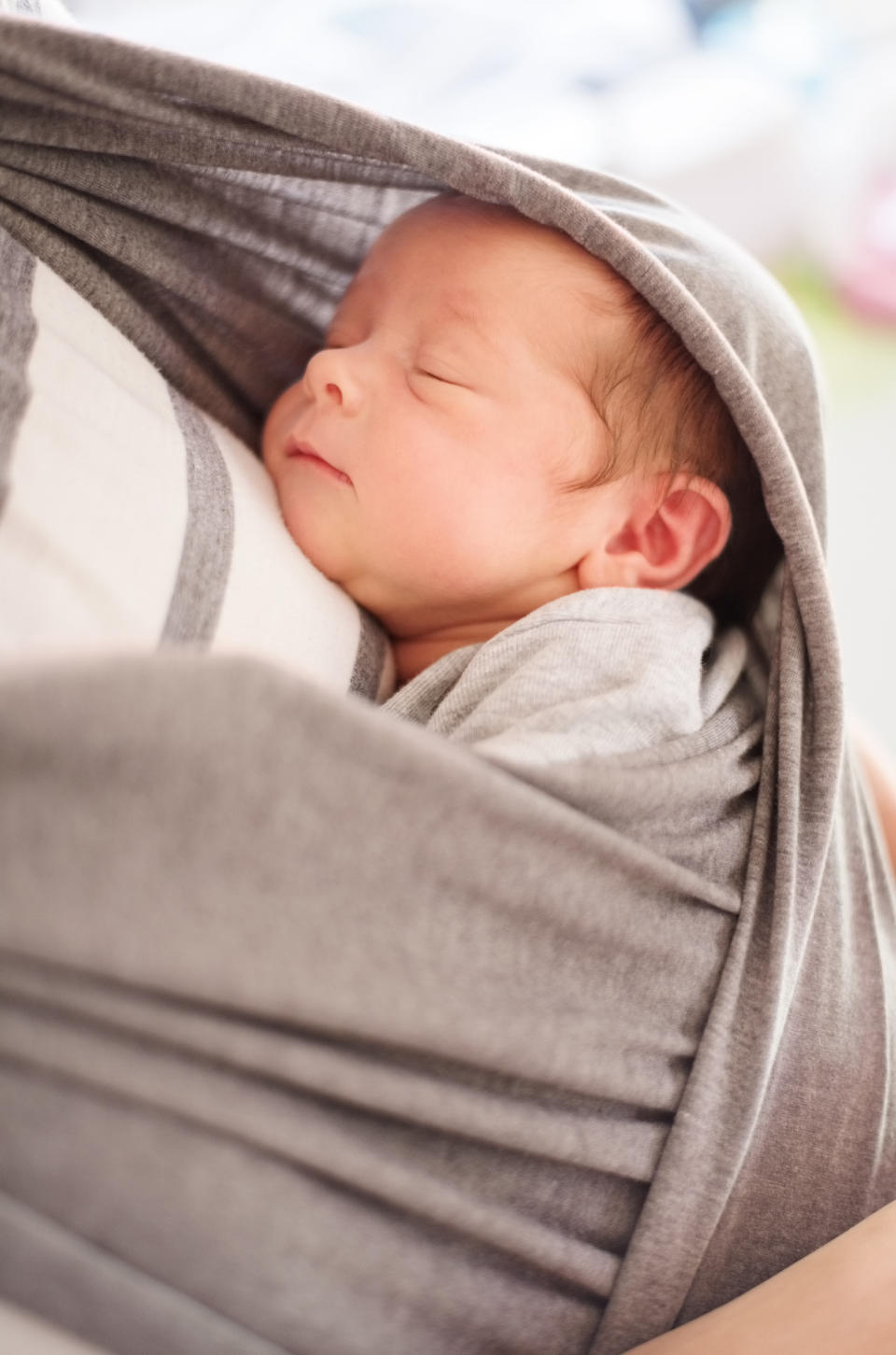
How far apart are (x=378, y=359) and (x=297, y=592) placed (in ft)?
0.82

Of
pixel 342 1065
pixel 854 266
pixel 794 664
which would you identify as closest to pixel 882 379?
pixel 854 266

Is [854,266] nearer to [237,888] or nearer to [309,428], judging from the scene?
[309,428]

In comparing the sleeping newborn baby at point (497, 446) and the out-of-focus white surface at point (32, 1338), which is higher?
the sleeping newborn baby at point (497, 446)

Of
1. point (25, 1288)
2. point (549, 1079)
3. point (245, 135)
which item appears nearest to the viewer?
point (25, 1288)

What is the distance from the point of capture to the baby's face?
2.91ft

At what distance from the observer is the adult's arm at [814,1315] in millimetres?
654

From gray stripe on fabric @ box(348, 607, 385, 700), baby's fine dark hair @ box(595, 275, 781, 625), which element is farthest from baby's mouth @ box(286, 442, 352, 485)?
baby's fine dark hair @ box(595, 275, 781, 625)

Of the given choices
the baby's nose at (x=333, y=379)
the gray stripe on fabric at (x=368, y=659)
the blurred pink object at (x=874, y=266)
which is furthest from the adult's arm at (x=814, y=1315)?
the blurred pink object at (x=874, y=266)

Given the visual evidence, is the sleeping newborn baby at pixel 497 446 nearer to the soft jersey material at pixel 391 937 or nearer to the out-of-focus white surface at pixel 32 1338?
the soft jersey material at pixel 391 937

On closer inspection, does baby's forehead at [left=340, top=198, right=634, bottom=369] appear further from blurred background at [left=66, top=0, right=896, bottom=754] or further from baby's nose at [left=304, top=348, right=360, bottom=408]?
blurred background at [left=66, top=0, right=896, bottom=754]

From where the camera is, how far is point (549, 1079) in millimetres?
643

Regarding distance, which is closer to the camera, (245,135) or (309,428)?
(245,135)

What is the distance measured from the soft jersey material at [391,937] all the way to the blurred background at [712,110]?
1499 millimetres

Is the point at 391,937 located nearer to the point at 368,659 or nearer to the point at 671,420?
the point at 368,659
